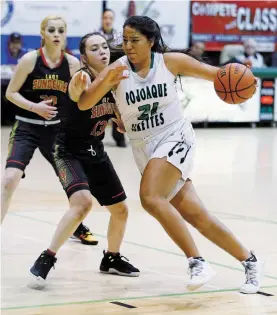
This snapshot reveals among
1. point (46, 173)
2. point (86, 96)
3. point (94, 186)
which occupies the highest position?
point (86, 96)

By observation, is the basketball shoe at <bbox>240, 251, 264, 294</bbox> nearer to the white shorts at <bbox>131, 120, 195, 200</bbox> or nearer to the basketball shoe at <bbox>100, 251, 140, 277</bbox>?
the white shorts at <bbox>131, 120, 195, 200</bbox>

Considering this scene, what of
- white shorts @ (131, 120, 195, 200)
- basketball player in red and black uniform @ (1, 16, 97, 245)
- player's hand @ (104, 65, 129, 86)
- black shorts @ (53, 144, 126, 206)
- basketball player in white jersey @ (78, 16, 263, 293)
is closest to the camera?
player's hand @ (104, 65, 129, 86)

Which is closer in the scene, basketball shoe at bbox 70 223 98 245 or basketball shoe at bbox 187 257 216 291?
basketball shoe at bbox 187 257 216 291

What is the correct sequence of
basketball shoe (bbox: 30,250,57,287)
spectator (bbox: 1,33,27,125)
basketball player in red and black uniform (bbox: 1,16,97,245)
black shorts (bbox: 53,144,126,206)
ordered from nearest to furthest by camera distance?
basketball shoe (bbox: 30,250,57,287) → black shorts (bbox: 53,144,126,206) → basketball player in red and black uniform (bbox: 1,16,97,245) → spectator (bbox: 1,33,27,125)

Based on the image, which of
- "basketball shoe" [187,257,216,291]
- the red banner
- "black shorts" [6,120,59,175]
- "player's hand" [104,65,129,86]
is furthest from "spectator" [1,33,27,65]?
"basketball shoe" [187,257,216,291]

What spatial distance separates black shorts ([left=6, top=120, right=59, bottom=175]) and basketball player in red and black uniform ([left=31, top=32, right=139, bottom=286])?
0.92 metres

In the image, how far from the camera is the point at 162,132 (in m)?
5.73

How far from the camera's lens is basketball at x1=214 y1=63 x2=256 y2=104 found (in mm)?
5629

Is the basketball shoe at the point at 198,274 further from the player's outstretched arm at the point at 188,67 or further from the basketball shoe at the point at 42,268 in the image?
the player's outstretched arm at the point at 188,67

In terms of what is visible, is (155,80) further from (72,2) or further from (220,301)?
(72,2)

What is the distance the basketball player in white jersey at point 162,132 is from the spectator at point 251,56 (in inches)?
509

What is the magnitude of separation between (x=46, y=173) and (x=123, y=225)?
216 inches

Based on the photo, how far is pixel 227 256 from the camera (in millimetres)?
6871

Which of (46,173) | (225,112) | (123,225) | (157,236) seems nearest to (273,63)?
(225,112)
